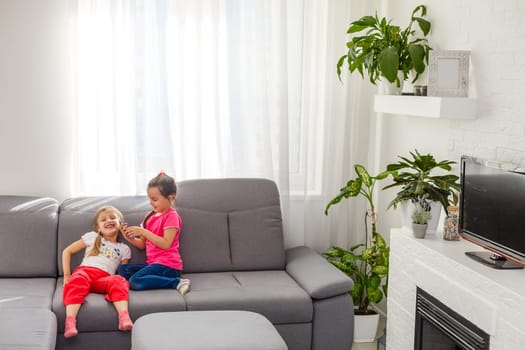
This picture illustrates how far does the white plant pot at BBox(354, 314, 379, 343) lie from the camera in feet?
15.0

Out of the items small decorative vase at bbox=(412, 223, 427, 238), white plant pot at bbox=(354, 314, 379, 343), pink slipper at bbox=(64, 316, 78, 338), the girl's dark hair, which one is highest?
the girl's dark hair

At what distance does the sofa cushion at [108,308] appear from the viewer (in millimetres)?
3811

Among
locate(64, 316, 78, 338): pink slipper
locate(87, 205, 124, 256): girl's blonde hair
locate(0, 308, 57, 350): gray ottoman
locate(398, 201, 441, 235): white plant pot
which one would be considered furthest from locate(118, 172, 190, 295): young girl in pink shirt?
locate(398, 201, 441, 235): white plant pot

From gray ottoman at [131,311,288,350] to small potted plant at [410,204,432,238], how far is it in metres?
0.88

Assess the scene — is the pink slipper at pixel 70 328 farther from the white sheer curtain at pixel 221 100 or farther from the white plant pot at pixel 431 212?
the white plant pot at pixel 431 212

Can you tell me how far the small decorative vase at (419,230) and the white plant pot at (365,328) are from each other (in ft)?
3.08

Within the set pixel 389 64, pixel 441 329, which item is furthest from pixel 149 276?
pixel 389 64

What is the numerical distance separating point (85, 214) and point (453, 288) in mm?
2147

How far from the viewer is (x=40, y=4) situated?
460 cm

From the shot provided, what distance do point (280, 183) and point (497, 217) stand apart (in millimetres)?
1866

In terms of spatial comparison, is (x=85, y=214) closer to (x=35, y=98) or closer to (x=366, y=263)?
(x=35, y=98)

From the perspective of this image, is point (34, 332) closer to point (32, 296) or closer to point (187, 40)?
point (32, 296)

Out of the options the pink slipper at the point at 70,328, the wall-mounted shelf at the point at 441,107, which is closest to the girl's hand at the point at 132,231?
the pink slipper at the point at 70,328

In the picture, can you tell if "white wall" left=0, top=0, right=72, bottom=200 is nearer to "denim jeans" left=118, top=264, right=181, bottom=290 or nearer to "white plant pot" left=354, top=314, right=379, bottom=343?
"denim jeans" left=118, top=264, right=181, bottom=290
